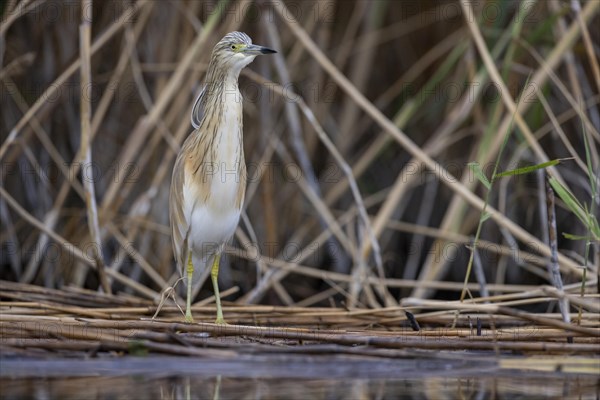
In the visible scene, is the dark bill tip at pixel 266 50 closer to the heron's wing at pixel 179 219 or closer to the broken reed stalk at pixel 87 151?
the heron's wing at pixel 179 219

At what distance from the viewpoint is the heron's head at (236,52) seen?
409cm

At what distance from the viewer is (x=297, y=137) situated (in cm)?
539

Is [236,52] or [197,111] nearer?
[236,52]

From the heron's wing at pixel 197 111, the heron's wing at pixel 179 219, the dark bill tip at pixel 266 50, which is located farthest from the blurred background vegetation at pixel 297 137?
the dark bill tip at pixel 266 50

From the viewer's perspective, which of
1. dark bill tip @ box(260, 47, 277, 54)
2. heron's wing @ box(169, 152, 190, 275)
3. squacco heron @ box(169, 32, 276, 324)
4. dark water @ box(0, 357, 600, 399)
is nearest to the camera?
dark water @ box(0, 357, 600, 399)

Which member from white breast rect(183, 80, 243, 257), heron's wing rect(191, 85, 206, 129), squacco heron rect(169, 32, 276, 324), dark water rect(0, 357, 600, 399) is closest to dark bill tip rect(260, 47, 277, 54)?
squacco heron rect(169, 32, 276, 324)

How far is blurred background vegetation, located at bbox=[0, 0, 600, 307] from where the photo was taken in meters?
5.03

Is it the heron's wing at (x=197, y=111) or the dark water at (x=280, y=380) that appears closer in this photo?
the dark water at (x=280, y=380)

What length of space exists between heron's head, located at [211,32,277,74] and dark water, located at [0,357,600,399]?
1615 mm

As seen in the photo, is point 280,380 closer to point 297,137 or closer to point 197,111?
point 197,111

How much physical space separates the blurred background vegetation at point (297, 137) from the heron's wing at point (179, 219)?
0.48 m

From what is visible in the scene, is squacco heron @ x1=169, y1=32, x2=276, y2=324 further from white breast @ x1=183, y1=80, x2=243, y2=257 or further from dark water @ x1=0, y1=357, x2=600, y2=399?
dark water @ x1=0, y1=357, x2=600, y2=399

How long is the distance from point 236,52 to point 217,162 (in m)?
0.48

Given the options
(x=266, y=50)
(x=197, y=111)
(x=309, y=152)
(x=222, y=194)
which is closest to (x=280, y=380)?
(x=222, y=194)
